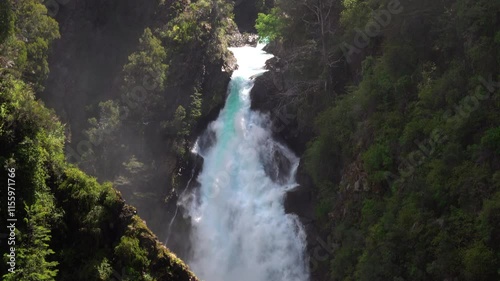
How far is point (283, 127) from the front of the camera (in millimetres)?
39000

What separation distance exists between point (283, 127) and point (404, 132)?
14.1 meters

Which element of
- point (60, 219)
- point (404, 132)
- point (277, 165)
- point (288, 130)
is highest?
point (288, 130)

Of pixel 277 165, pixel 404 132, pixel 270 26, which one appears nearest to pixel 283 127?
pixel 277 165

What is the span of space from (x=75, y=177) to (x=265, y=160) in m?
15.4

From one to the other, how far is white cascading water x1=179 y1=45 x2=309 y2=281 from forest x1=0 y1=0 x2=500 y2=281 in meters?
0.95

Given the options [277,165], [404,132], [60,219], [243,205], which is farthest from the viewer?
[277,165]

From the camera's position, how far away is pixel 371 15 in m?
31.6

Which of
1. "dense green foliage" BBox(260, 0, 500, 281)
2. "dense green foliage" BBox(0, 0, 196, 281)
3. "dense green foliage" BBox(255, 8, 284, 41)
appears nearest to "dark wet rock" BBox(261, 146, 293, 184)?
"dense green foliage" BBox(260, 0, 500, 281)

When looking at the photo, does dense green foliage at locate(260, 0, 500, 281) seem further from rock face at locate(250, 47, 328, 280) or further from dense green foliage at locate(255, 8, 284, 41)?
dense green foliage at locate(255, 8, 284, 41)

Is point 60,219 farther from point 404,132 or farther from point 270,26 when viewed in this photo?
point 270,26

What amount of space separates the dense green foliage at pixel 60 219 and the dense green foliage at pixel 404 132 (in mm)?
9860

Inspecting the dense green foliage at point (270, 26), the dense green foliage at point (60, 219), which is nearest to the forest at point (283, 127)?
the dense green foliage at point (60, 219)

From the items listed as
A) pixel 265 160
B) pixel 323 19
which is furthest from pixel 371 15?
pixel 265 160

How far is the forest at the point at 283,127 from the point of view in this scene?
2262cm
